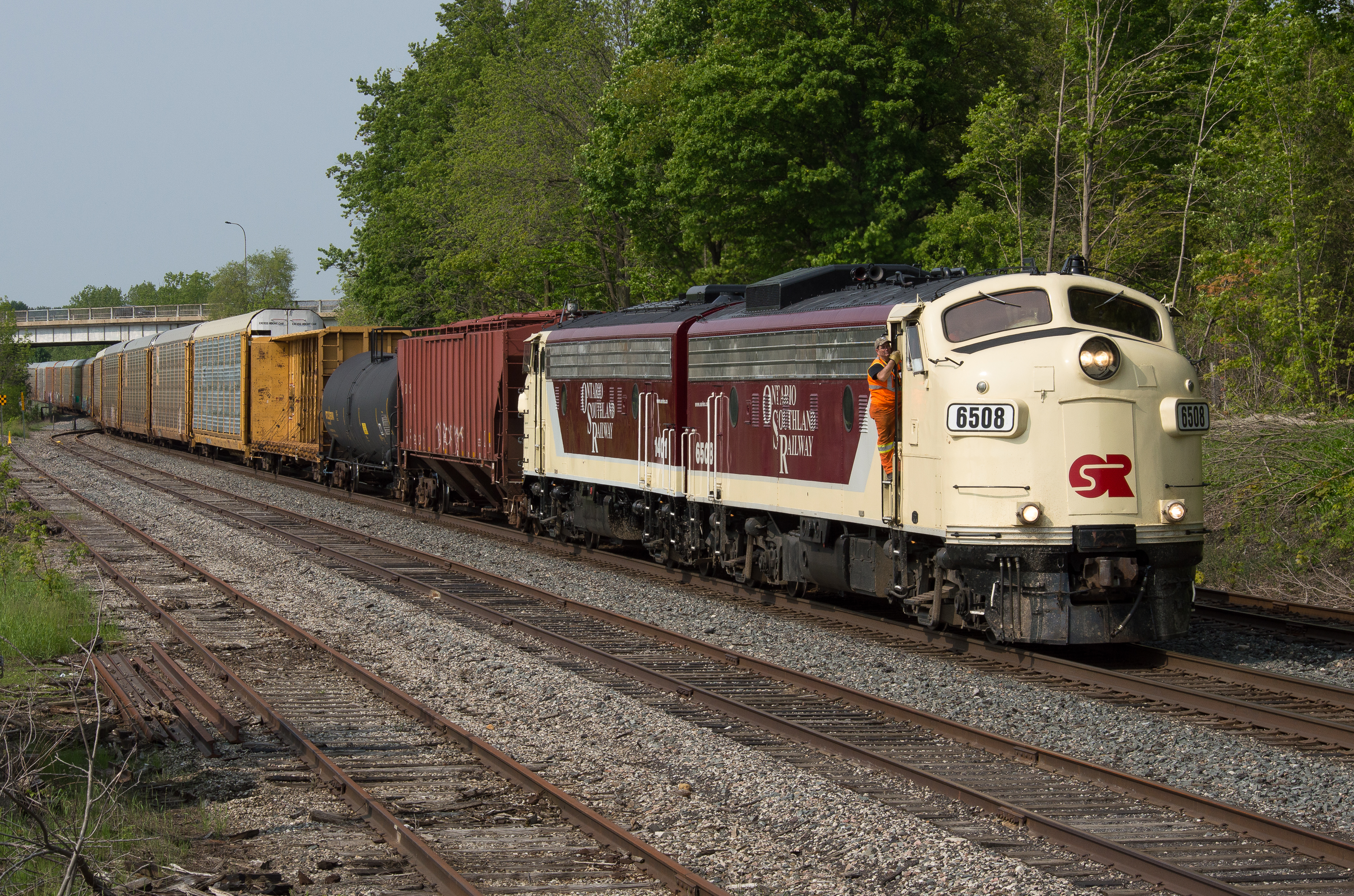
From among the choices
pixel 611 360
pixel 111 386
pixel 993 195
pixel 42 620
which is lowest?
pixel 42 620

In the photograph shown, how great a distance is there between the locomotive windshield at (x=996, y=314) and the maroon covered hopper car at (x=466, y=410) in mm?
10777

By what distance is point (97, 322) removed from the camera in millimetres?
95188

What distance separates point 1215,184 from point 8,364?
64.6 metres

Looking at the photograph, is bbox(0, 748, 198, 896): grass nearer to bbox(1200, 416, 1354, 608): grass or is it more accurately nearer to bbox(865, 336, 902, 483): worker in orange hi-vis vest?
bbox(865, 336, 902, 483): worker in orange hi-vis vest

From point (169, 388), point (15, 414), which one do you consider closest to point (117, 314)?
point (15, 414)

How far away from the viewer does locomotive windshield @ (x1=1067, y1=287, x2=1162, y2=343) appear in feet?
35.3

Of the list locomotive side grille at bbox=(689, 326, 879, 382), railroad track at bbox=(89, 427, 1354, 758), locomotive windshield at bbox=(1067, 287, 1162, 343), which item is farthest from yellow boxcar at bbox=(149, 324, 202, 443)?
locomotive windshield at bbox=(1067, 287, 1162, 343)

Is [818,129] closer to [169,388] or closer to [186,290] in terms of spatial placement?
[169,388]

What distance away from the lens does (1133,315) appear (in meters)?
11.0

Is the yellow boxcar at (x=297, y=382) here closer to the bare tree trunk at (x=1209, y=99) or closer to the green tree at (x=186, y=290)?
the bare tree trunk at (x=1209, y=99)

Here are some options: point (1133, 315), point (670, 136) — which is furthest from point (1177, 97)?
point (1133, 315)

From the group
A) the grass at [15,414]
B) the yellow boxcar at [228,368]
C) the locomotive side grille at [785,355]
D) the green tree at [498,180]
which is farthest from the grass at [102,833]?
the grass at [15,414]

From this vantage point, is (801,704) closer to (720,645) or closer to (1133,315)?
(720,645)

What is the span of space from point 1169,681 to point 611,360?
29.7ft
